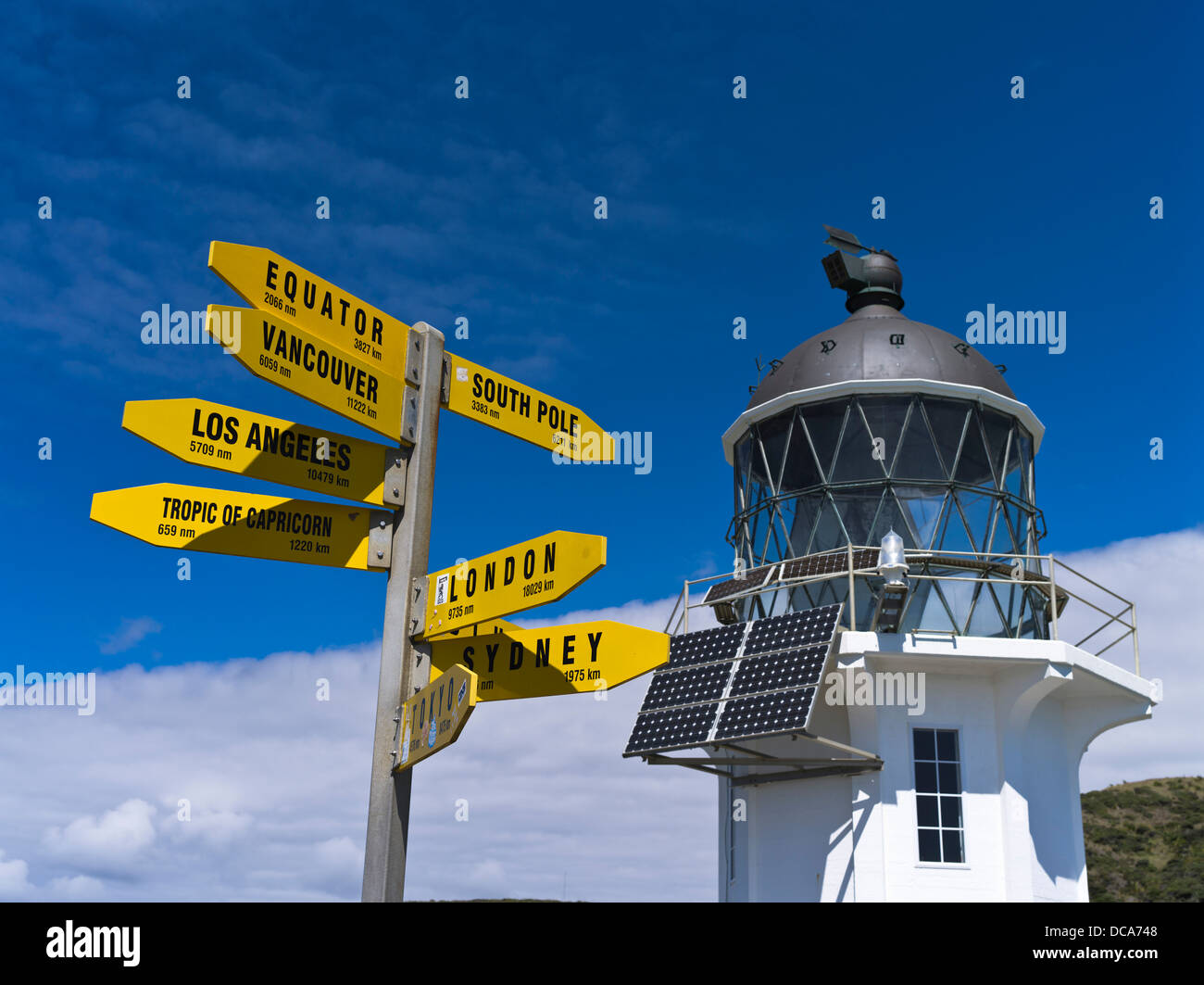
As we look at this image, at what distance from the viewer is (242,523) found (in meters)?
6.84

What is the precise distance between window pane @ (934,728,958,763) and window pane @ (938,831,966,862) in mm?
956

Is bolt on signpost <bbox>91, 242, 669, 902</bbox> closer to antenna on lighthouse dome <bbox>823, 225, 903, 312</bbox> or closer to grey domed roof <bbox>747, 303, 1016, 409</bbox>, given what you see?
grey domed roof <bbox>747, 303, 1016, 409</bbox>

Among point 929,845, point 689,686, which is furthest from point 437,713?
point 929,845

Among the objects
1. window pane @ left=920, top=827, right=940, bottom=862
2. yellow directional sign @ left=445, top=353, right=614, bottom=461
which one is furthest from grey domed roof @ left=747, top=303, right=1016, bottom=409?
yellow directional sign @ left=445, top=353, right=614, bottom=461

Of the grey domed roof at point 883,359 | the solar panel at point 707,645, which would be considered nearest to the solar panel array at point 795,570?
the solar panel at point 707,645

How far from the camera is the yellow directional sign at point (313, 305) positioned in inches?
245

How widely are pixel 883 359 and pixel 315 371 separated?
485 inches

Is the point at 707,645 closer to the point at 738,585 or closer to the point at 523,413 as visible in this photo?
the point at 738,585

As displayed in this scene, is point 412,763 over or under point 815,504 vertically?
under

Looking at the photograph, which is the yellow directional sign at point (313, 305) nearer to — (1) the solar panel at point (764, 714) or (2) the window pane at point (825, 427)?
(1) the solar panel at point (764, 714)
